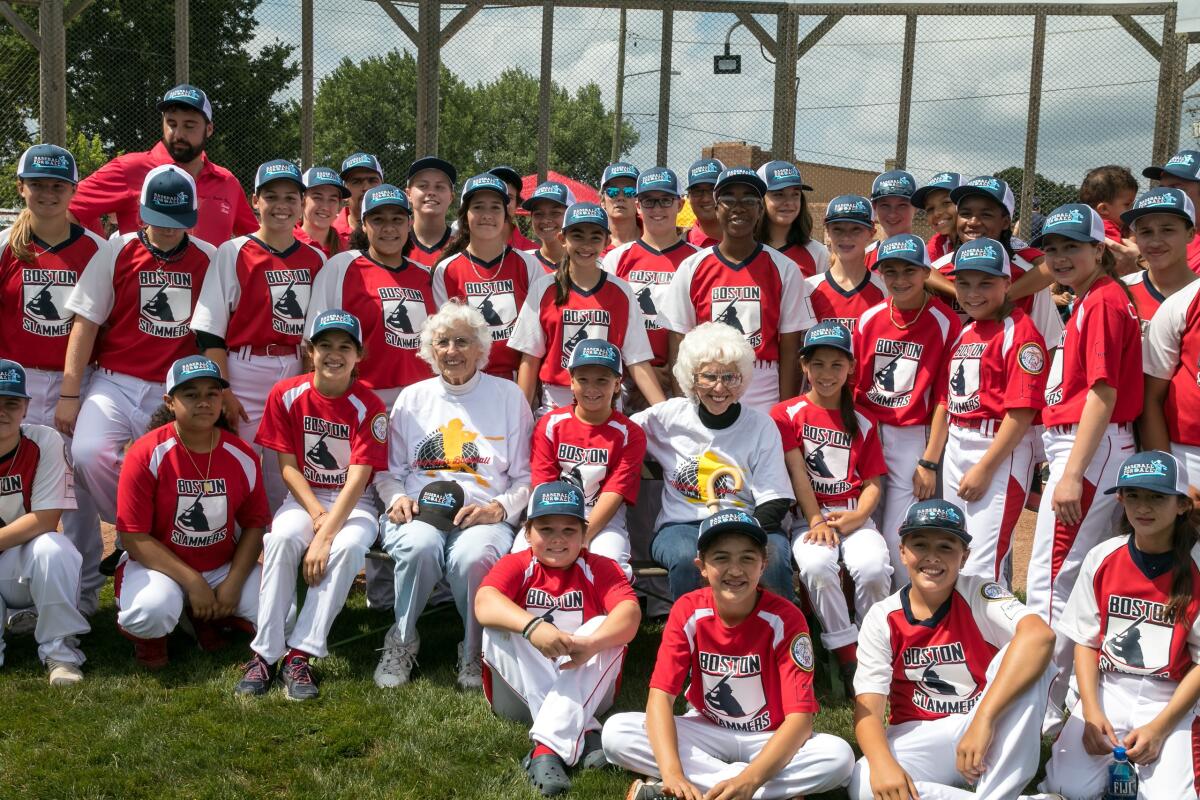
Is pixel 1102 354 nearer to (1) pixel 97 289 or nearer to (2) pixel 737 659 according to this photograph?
(2) pixel 737 659

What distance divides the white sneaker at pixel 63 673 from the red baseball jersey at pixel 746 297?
3127 millimetres

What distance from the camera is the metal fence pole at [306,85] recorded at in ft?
29.9

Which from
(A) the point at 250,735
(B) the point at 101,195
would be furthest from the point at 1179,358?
(B) the point at 101,195

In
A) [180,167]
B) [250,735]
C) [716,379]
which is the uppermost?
[180,167]

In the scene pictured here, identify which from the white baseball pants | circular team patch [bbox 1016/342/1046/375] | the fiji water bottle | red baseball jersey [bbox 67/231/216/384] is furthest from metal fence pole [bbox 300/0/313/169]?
the fiji water bottle

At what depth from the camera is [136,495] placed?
470 centimetres

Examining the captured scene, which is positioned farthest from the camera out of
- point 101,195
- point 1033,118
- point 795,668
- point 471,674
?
point 1033,118

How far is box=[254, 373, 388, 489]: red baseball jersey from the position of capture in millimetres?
4918

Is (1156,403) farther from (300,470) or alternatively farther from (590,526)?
(300,470)

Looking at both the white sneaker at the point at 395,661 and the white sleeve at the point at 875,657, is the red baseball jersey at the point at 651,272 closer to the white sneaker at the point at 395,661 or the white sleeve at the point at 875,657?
the white sneaker at the point at 395,661

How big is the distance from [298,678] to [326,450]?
3.47 ft

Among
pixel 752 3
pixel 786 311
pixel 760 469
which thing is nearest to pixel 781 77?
pixel 752 3

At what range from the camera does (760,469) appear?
4773mm

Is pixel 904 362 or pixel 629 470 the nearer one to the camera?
pixel 629 470
